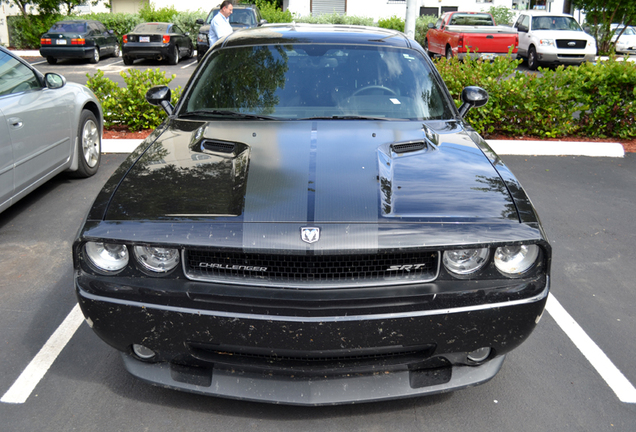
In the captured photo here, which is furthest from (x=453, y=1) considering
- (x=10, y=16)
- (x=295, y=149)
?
(x=295, y=149)

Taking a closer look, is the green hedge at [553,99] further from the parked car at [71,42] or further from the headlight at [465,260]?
the parked car at [71,42]

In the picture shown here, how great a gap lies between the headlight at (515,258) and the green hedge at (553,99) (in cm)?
584

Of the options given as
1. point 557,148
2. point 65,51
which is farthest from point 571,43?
point 65,51

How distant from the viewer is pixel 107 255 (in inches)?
95.0

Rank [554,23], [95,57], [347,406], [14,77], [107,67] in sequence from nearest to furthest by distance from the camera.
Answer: [347,406] < [14,77] < [554,23] < [107,67] < [95,57]

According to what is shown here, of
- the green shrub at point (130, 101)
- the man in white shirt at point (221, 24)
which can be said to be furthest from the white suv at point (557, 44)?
the green shrub at point (130, 101)

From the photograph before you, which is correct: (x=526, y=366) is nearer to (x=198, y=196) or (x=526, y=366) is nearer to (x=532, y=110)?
(x=198, y=196)

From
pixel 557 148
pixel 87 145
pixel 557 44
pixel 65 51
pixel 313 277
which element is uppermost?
pixel 557 44

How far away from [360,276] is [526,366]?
134cm

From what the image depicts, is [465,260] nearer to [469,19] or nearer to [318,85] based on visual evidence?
[318,85]

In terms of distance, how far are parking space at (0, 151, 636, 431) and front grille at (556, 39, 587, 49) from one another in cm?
1539

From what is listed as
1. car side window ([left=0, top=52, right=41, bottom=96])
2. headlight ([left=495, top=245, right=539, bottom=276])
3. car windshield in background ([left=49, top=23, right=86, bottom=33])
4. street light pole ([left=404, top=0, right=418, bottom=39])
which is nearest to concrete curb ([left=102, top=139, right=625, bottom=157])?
car side window ([left=0, top=52, right=41, bottom=96])

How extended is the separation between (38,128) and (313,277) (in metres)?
3.82

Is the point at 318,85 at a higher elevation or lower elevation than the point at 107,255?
higher
